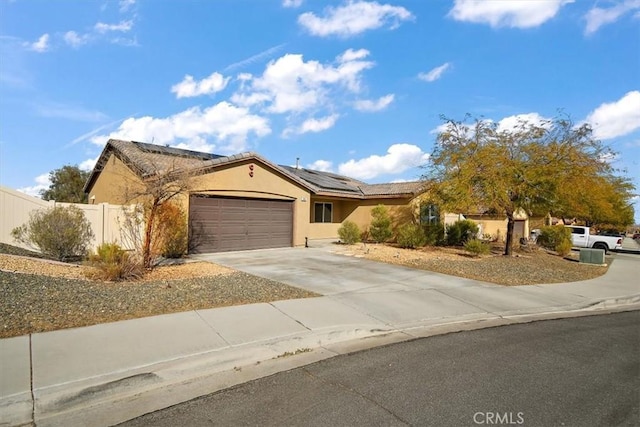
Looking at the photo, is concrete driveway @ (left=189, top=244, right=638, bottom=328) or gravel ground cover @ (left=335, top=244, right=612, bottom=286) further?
gravel ground cover @ (left=335, top=244, right=612, bottom=286)

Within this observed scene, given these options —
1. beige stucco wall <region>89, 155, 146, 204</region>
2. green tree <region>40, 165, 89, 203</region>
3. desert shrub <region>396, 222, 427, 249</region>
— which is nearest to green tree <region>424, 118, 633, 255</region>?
desert shrub <region>396, 222, 427, 249</region>

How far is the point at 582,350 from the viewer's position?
19.7ft

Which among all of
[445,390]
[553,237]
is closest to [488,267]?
[445,390]

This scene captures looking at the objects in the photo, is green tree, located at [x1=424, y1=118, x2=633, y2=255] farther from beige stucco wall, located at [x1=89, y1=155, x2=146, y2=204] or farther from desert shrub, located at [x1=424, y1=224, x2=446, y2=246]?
beige stucco wall, located at [x1=89, y1=155, x2=146, y2=204]

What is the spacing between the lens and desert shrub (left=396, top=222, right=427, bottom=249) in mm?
19750

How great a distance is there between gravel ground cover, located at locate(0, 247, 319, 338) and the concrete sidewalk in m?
0.43

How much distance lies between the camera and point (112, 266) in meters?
8.93

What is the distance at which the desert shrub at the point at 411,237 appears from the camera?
64.8 feet

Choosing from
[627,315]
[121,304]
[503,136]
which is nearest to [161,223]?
[121,304]

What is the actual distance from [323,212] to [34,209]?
50.6 ft

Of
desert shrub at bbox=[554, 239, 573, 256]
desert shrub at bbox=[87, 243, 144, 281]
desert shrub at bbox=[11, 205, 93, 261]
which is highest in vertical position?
desert shrub at bbox=[11, 205, 93, 261]

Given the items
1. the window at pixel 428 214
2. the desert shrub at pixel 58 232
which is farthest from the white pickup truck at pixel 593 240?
the desert shrub at pixel 58 232

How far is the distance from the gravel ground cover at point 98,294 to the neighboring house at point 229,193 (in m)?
3.07

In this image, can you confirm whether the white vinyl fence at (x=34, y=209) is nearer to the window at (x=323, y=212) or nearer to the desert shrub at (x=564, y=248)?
the window at (x=323, y=212)
